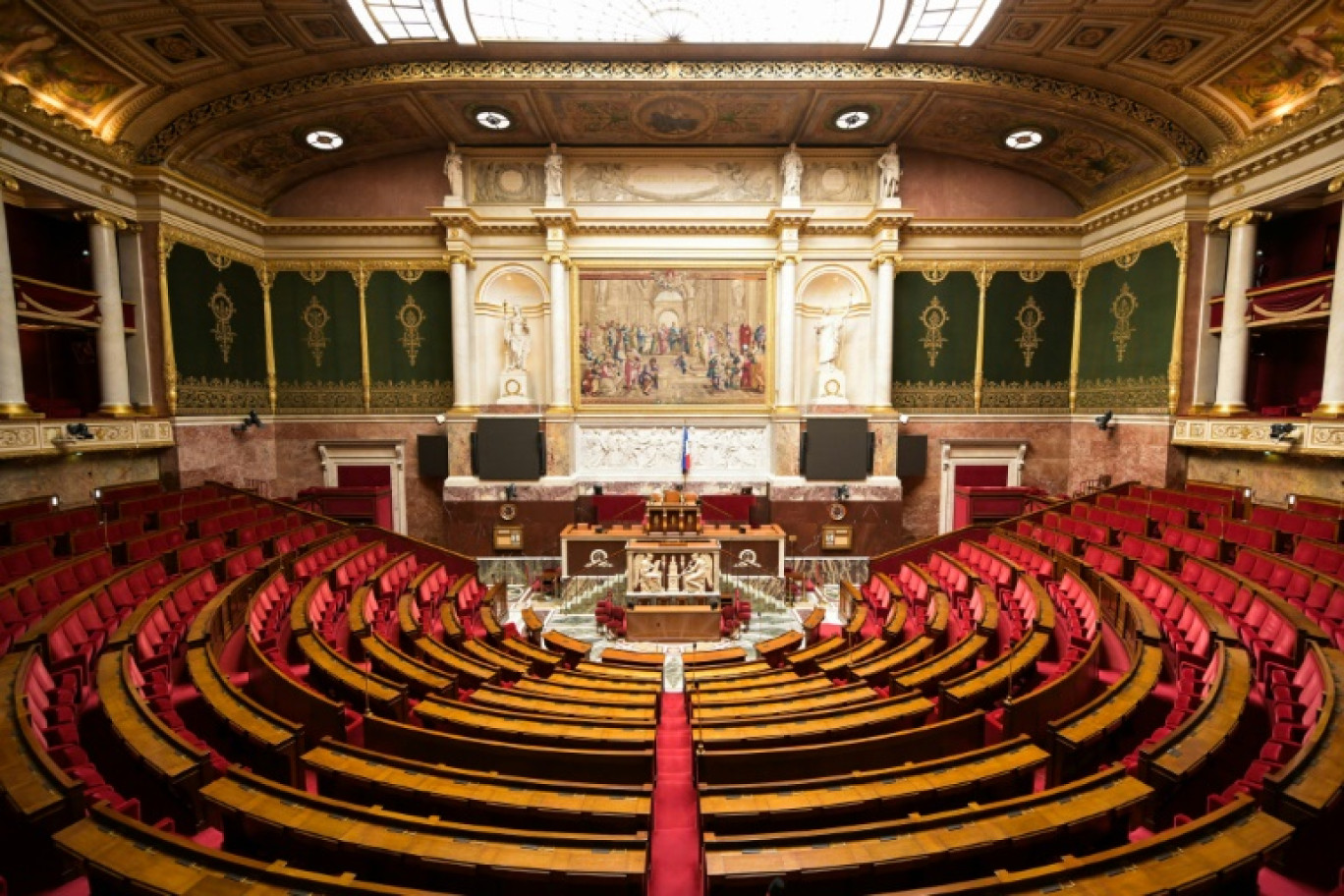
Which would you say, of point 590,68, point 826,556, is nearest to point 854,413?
point 826,556

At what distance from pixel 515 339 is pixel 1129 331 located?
51.2ft

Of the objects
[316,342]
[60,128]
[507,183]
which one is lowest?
[316,342]

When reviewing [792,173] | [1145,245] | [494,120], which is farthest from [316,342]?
[1145,245]

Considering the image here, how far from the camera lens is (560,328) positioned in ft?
51.1

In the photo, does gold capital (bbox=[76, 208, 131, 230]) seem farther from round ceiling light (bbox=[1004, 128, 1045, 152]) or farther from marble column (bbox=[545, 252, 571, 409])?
round ceiling light (bbox=[1004, 128, 1045, 152])

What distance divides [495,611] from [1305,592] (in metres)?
12.0

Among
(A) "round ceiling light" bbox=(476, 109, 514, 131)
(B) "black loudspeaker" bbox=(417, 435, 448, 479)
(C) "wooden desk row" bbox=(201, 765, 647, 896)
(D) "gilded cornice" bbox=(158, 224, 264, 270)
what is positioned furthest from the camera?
(B) "black loudspeaker" bbox=(417, 435, 448, 479)

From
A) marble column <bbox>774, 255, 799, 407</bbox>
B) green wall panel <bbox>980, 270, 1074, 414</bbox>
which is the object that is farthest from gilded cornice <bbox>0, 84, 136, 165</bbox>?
green wall panel <bbox>980, 270, 1074, 414</bbox>

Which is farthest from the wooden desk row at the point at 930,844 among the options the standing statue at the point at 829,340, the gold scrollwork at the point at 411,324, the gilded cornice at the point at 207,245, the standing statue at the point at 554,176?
the gilded cornice at the point at 207,245

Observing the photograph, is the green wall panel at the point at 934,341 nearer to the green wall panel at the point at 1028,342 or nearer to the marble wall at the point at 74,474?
the green wall panel at the point at 1028,342

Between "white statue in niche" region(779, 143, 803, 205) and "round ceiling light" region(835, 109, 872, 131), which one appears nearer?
"round ceiling light" region(835, 109, 872, 131)

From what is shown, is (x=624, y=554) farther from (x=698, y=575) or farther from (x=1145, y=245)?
(x=1145, y=245)

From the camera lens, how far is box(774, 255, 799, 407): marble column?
15586mm

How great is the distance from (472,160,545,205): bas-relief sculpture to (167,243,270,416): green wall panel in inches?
252
